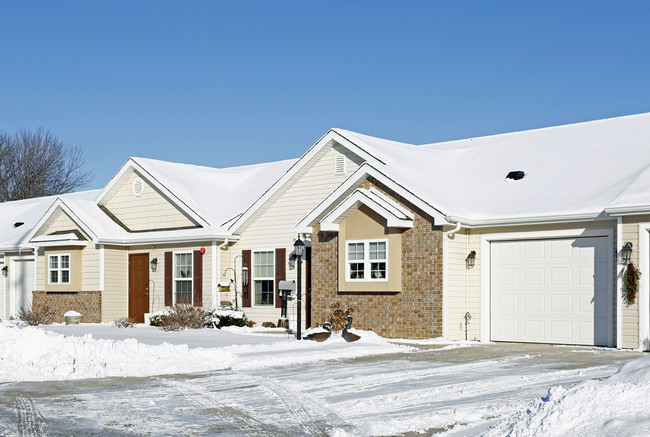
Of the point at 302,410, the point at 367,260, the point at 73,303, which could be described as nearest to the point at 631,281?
the point at 367,260

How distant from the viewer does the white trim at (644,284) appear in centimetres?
1634

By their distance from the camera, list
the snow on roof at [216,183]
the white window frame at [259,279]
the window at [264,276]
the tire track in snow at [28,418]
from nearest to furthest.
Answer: the tire track in snow at [28,418] < the white window frame at [259,279] < the window at [264,276] < the snow on roof at [216,183]

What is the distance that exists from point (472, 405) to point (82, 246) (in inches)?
785

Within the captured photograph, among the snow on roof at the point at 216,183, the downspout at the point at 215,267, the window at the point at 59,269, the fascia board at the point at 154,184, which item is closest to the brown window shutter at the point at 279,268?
the downspout at the point at 215,267

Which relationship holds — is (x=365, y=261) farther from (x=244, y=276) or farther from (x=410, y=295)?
(x=244, y=276)

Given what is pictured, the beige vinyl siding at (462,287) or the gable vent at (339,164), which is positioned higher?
the gable vent at (339,164)

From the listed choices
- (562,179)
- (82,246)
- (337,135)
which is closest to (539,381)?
(562,179)

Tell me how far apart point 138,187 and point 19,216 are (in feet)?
33.2

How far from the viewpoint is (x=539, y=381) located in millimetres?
11258

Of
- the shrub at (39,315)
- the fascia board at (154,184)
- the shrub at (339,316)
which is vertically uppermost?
the fascia board at (154,184)

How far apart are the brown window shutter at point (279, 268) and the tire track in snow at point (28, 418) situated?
13356 millimetres

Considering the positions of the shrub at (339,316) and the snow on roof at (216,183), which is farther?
the snow on roof at (216,183)

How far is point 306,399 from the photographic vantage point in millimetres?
10164

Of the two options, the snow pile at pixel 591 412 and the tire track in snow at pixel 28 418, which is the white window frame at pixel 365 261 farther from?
the snow pile at pixel 591 412
